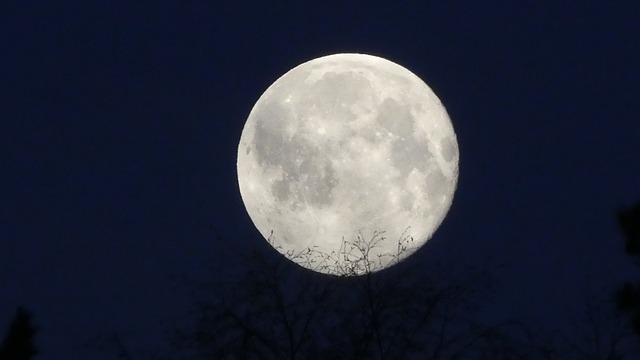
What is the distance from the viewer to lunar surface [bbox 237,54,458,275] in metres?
21.3

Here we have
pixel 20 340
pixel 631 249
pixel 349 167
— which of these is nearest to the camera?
pixel 631 249

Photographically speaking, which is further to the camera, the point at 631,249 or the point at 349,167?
the point at 349,167

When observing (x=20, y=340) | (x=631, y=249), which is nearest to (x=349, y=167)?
(x=631, y=249)

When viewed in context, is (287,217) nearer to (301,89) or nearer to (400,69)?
(301,89)

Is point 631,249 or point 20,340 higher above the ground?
point 20,340

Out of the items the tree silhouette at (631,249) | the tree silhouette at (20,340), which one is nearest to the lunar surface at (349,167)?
the tree silhouette at (631,249)

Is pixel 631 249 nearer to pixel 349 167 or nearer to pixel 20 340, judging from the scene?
pixel 349 167

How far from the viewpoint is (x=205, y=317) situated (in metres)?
19.0

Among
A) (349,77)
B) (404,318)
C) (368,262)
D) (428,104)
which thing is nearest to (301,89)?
(349,77)

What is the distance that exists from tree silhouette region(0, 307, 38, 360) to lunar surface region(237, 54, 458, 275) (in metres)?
4.51

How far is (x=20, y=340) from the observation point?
21516 millimetres

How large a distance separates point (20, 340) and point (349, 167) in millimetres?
6385

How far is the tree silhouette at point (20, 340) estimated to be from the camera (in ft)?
70.2

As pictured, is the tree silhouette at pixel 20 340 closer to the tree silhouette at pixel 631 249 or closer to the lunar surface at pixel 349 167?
the lunar surface at pixel 349 167
